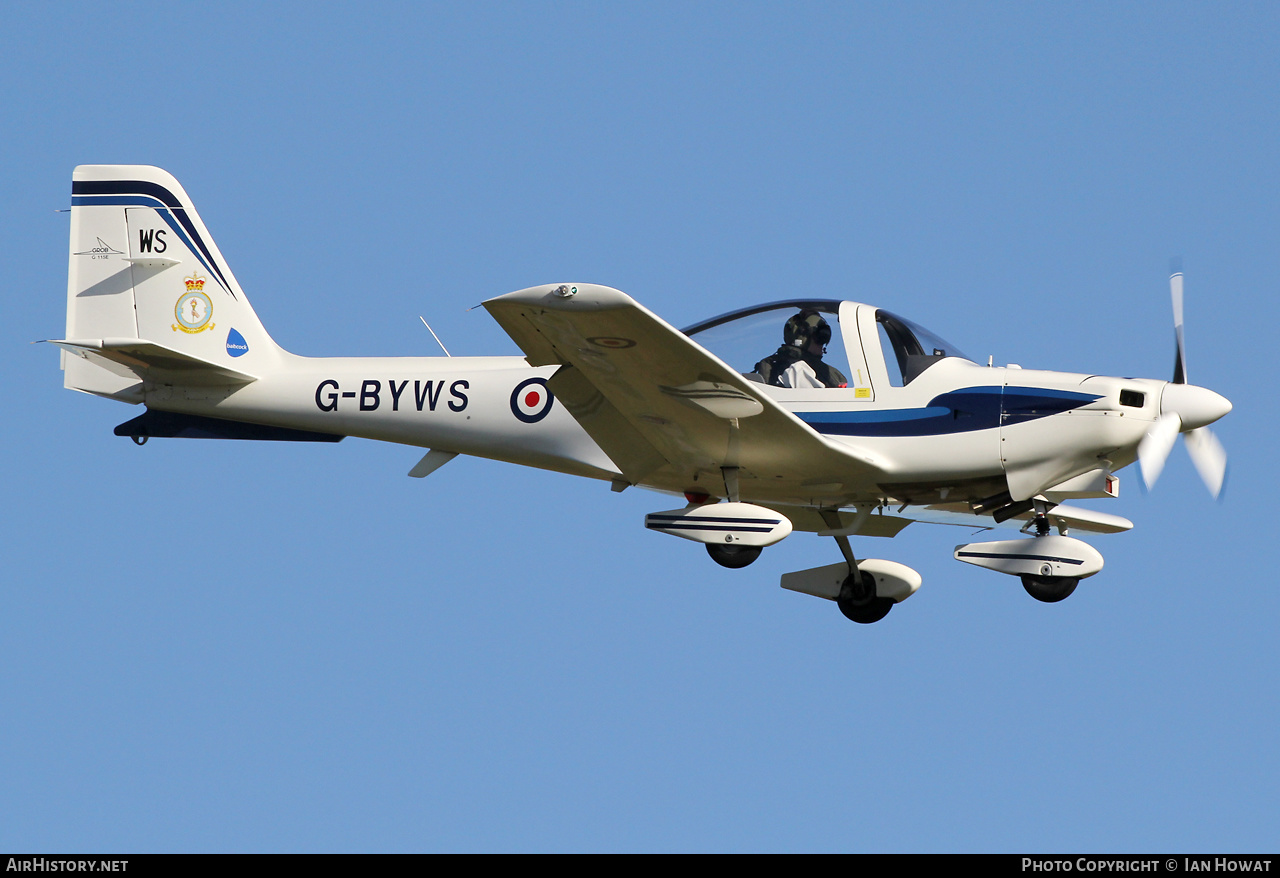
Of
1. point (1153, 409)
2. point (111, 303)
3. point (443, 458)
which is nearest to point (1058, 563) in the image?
point (1153, 409)

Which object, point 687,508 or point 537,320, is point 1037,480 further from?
point 537,320

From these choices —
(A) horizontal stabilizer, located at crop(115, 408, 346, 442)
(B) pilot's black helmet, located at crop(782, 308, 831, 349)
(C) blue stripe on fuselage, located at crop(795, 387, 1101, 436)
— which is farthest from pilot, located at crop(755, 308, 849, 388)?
(A) horizontal stabilizer, located at crop(115, 408, 346, 442)

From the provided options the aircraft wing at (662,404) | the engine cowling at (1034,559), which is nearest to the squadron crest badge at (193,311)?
the aircraft wing at (662,404)

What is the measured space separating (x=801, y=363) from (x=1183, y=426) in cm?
273

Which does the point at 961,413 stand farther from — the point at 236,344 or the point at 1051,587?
the point at 236,344

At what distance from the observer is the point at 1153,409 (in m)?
10.3

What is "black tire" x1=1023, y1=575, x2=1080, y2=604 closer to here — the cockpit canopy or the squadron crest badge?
the cockpit canopy

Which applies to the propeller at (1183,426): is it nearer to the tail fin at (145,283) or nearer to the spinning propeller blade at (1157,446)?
the spinning propeller blade at (1157,446)

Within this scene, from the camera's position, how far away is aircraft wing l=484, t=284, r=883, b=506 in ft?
29.7

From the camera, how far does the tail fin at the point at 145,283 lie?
1234cm

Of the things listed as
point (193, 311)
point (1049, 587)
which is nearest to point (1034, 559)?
point (1049, 587)

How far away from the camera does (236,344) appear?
12414 millimetres

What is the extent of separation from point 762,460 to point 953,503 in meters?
1.91

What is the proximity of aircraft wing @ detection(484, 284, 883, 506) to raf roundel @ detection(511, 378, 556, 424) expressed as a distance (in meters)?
0.85
